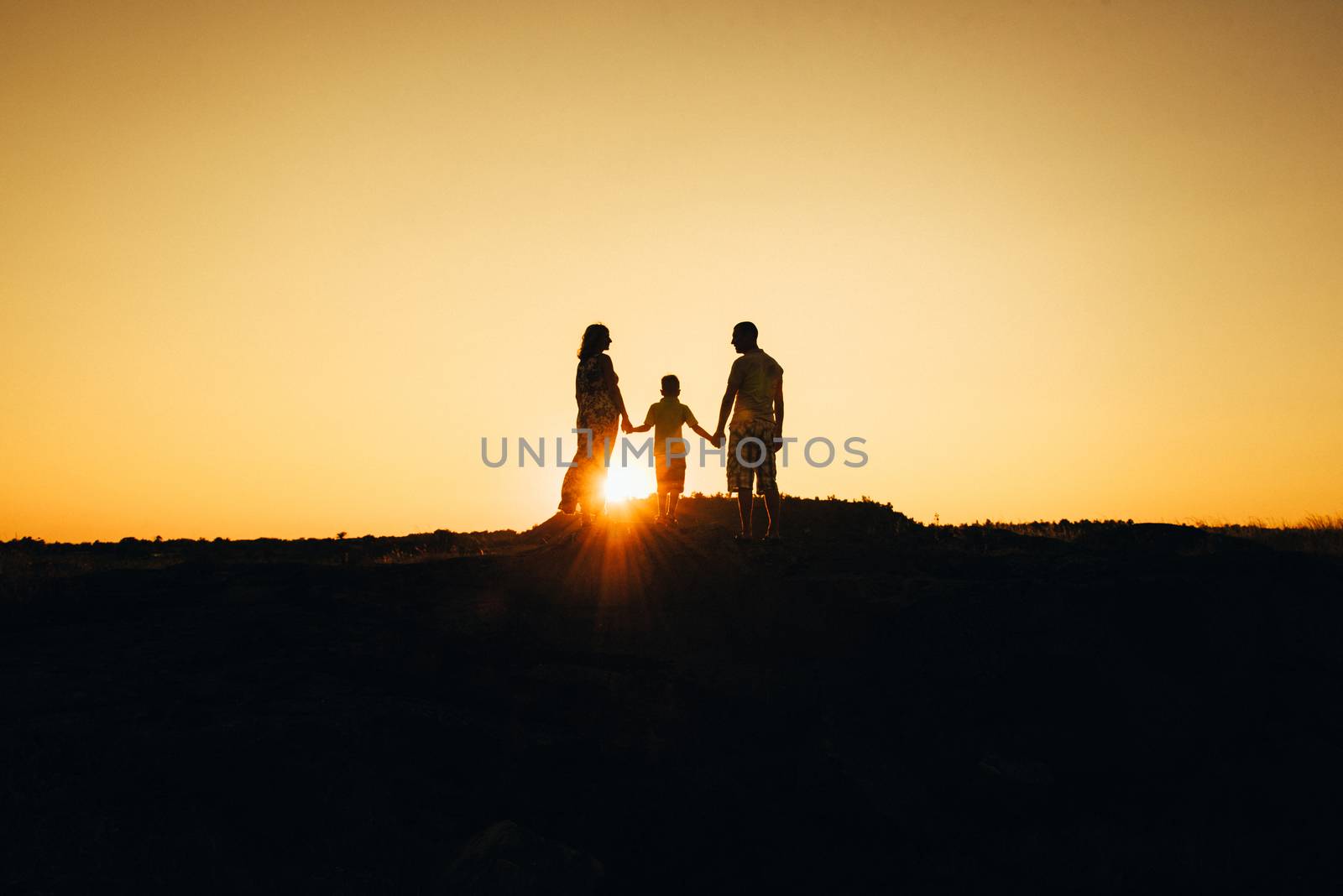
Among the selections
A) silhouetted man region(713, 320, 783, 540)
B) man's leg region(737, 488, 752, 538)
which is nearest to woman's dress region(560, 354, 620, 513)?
silhouetted man region(713, 320, 783, 540)

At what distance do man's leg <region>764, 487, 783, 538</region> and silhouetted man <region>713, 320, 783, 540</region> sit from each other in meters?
0.01

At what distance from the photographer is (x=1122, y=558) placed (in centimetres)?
1072

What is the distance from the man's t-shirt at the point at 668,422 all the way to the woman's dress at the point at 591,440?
1.22 m

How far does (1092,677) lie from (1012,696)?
2.59 feet

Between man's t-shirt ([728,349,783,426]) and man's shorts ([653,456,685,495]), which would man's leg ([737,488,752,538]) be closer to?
man's t-shirt ([728,349,783,426])

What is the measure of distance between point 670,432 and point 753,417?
2093 millimetres

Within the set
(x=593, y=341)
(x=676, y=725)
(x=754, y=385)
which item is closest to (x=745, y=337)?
(x=754, y=385)

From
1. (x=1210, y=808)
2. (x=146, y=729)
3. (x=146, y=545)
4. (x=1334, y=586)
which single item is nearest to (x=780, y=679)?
(x=1210, y=808)

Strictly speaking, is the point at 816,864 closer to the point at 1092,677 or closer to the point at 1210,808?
the point at 1210,808

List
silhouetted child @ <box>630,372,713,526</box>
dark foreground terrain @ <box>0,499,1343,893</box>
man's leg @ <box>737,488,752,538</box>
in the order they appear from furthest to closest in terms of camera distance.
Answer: silhouetted child @ <box>630,372,713,526</box> < man's leg @ <box>737,488,752,538</box> < dark foreground terrain @ <box>0,499,1343,893</box>

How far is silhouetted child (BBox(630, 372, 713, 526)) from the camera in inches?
526

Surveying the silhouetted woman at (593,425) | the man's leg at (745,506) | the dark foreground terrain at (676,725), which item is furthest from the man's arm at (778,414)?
the silhouetted woman at (593,425)

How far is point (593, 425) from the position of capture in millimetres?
12148

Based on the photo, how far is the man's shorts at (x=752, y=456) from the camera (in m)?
11.6
